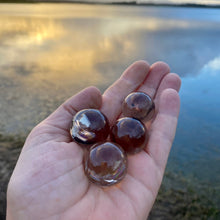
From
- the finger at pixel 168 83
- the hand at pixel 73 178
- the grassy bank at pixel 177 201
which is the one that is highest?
the finger at pixel 168 83

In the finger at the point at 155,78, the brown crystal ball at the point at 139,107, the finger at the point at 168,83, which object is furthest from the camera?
the finger at the point at 155,78

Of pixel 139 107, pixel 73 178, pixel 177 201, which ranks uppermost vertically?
pixel 139 107

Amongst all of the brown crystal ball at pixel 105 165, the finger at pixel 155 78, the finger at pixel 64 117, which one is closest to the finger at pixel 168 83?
the finger at pixel 155 78

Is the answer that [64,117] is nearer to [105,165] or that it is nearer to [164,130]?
[105,165]

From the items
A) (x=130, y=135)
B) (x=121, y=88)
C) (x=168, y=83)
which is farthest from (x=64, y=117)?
(x=168, y=83)

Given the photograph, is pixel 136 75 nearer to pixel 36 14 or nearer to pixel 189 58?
pixel 189 58

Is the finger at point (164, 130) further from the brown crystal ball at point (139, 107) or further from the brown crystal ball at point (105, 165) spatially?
the brown crystal ball at point (105, 165)

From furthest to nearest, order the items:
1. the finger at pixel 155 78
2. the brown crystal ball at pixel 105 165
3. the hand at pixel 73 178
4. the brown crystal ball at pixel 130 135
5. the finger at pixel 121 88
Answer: the finger at pixel 155 78
the finger at pixel 121 88
the brown crystal ball at pixel 130 135
the brown crystal ball at pixel 105 165
the hand at pixel 73 178
